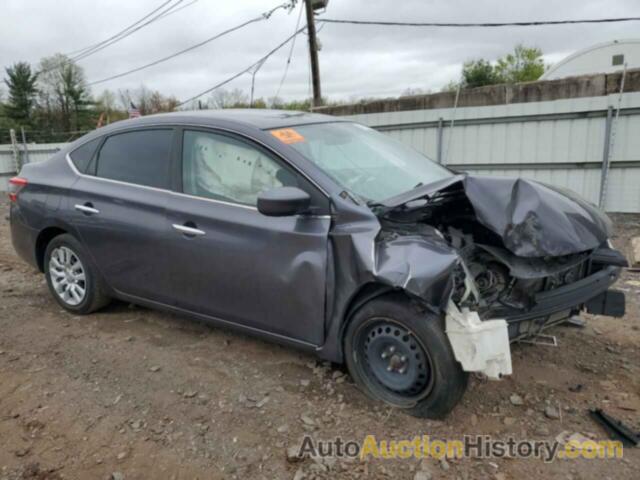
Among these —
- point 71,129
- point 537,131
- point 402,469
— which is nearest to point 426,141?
point 537,131

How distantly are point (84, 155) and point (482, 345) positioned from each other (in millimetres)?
3390

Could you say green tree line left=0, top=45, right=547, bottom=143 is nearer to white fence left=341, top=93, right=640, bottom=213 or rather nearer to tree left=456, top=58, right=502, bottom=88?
tree left=456, top=58, right=502, bottom=88

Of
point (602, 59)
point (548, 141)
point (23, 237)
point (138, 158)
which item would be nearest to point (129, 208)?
point (138, 158)

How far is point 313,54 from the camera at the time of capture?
1469cm

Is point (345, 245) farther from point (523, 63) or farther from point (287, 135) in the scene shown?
point (523, 63)

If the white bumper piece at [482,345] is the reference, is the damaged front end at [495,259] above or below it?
above

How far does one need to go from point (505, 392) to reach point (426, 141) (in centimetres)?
669

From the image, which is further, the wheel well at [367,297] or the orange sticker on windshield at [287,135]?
the orange sticker on windshield at [287,135]

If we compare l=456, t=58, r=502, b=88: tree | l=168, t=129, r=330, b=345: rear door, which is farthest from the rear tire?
l=456, t=58, r=502, b=88: tree

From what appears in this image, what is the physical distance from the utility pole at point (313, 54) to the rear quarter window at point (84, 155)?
1077 centimetres

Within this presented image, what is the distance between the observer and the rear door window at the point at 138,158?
352 cm

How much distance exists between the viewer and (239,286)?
3.10 metres

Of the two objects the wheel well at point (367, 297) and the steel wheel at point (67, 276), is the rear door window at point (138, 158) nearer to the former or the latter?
the steel wheel at point (67, 276)

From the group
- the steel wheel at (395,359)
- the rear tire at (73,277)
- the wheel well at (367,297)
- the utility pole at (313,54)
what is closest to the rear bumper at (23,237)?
the rear tire at (73,277)
